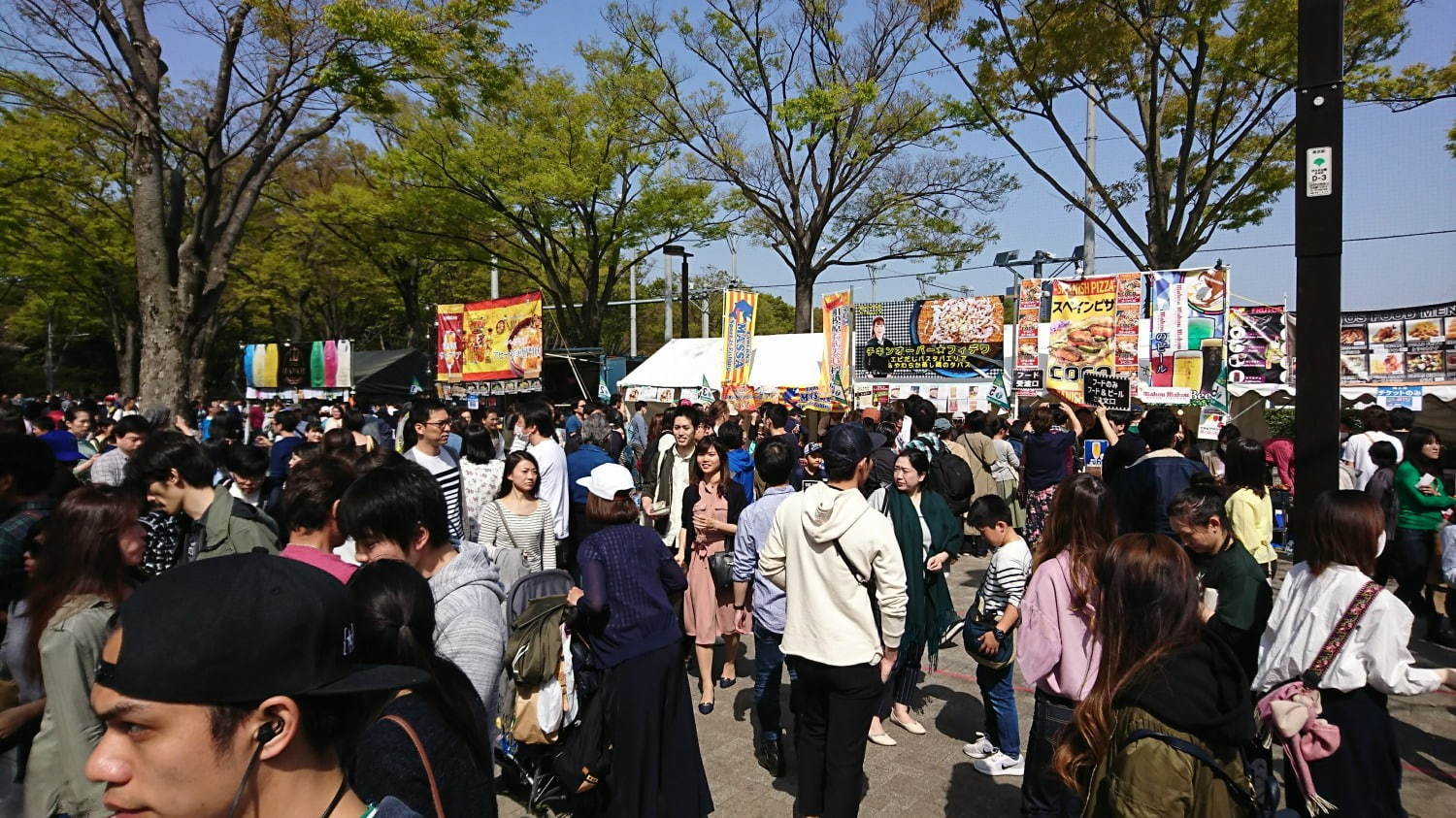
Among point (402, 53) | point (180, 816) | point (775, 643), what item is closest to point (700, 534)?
point (775, 643)

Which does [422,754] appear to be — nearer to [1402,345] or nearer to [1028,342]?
[1028,342]

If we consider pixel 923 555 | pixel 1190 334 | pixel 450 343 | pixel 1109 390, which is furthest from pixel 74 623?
pixel 450 343

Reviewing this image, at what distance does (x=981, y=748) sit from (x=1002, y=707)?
14.3 inches

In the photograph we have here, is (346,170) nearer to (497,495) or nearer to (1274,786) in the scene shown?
(497,495)

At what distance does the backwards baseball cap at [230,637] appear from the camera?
3.52 ft

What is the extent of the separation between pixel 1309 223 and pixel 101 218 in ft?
101

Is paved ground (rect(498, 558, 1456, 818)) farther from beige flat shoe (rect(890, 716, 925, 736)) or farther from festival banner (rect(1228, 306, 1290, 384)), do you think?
festival banner (rect(1228, 306, 1290, 384))

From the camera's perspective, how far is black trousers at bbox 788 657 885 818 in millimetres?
3455

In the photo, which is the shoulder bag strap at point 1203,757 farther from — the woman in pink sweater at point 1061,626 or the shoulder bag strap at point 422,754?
the shoulder bag strap at point 422,754

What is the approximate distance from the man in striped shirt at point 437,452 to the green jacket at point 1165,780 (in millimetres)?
4423

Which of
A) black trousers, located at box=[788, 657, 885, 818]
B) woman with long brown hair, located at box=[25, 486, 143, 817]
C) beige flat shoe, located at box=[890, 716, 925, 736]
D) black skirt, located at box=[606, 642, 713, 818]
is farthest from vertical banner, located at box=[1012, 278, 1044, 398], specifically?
woman with long brown hair, located at box=[25, 486, 143, 817]

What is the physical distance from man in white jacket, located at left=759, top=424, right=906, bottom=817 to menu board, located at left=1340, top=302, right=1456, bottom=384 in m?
17.2

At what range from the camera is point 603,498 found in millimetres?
3826

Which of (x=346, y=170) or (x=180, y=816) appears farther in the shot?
(x=346, y=170)
